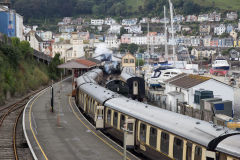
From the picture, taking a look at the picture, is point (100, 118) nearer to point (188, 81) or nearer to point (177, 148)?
point (177, 148)

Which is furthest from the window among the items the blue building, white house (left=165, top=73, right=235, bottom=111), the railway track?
the blue building

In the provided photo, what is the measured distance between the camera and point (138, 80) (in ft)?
141

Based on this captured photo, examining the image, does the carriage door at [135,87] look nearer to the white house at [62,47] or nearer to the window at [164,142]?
the window at [164,142]

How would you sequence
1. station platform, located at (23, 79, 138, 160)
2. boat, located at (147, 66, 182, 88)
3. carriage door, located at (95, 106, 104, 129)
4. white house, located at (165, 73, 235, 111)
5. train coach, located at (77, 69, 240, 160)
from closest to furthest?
train coach, located at (77, 69, 240, 160) → station platform, located at (23, 79, 138, 160) → carriage door, located at (95, 106, 104, 129) → white house, located at (165, 73, 235, 111) → boat, located at (147, 66, 182, 88)

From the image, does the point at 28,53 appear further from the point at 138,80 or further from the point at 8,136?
the point at 8,136

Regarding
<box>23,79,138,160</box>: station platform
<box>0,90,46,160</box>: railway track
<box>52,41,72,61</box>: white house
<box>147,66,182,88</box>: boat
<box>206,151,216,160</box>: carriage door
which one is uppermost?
<box>52,41,72,61</box>: white house

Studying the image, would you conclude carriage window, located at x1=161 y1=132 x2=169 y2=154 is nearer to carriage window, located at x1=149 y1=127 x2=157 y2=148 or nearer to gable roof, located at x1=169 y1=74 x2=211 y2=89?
carriage window, located at x1=149 y1=127 x2=157 y2=148

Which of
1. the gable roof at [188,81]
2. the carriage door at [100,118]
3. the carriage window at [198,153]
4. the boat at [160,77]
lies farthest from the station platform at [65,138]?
the boat at [160,77]

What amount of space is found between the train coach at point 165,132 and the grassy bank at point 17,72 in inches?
803

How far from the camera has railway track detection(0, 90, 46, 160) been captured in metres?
21.5

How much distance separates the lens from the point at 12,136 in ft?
86.1

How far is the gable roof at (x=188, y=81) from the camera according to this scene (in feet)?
121

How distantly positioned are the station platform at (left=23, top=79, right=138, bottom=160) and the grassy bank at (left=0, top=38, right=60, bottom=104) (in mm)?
10066

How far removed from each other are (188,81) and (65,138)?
18.4 metres
